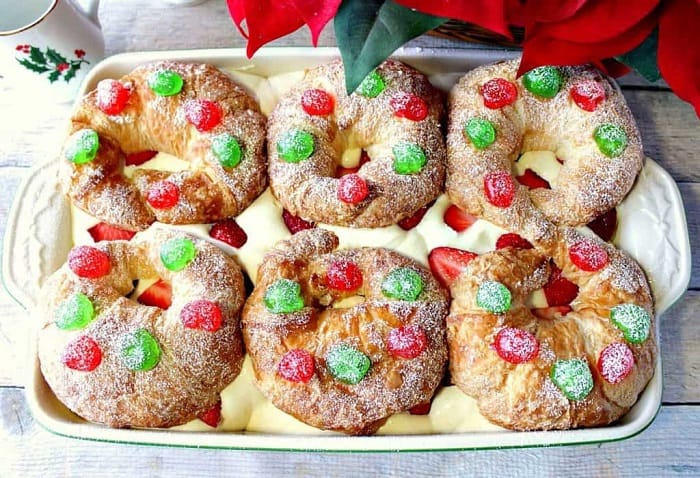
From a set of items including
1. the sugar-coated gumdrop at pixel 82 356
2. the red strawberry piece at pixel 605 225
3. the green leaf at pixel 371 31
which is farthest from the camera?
the red strawberry piece at pixel 605 225

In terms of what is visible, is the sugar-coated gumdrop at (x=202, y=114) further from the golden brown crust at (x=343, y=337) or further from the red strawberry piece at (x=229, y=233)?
the golden brown crust at (x=343, y=337)

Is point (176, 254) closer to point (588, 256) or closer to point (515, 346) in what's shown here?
point (515, 346)

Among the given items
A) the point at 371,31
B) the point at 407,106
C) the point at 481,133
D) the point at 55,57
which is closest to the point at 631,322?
the point at 481,133

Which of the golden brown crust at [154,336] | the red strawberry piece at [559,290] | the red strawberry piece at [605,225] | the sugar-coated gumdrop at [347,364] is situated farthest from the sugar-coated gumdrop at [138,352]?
the red strawberry piece at [605,225]

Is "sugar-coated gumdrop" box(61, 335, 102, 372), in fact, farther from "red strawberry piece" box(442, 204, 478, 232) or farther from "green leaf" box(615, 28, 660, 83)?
"green leaf" box(615, 28, 660, 83)

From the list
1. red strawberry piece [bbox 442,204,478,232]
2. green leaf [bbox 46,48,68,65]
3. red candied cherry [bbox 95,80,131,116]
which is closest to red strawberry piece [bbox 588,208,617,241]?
red strawberry piece [bbox 442,204,478,232]
